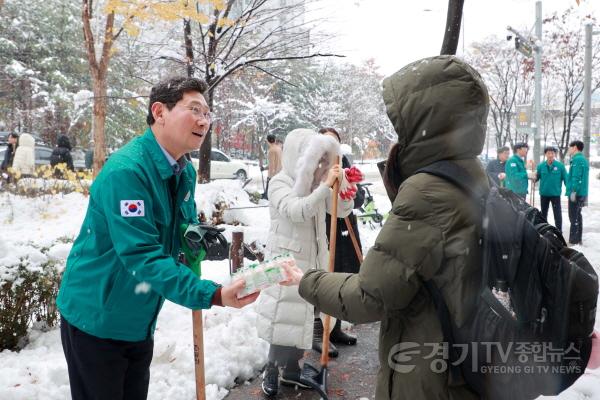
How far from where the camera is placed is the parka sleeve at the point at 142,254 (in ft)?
6.16

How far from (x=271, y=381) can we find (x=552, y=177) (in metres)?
9.47

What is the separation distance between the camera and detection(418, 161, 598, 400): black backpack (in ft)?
4.86

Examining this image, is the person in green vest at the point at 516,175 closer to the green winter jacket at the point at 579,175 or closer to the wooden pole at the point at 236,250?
the green winter jacket at the point at 579,175

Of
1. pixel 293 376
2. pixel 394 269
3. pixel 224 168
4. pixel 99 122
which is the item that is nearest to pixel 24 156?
pixel 99 122

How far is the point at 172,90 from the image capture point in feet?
7.09

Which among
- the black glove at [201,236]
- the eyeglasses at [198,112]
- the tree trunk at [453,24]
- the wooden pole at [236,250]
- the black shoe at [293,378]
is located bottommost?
the black shoe at [293,378]

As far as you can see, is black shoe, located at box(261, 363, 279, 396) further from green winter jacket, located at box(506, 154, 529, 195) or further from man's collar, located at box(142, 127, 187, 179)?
green winter jacket, located at box(506, 154, 529, 195)

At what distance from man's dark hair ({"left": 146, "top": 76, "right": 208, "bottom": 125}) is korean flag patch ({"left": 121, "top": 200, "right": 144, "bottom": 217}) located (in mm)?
465

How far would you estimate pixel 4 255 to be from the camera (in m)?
3.91

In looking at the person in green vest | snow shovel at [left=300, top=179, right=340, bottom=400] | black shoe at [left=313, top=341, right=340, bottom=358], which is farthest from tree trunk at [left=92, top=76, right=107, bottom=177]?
the person in green vest

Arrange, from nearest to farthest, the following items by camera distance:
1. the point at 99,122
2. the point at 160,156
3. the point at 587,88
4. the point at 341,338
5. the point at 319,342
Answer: the point at 160,156 < the point at 319,342 < the point at 341,338 < the point at 99,122 < the point at 587,88

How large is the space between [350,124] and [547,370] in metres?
42.6

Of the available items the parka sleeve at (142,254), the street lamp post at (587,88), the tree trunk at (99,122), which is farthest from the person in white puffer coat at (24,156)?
the street lamp post at (587,88)

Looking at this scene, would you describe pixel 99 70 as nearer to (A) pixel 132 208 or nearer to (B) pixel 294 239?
(B) pixel 294 239
